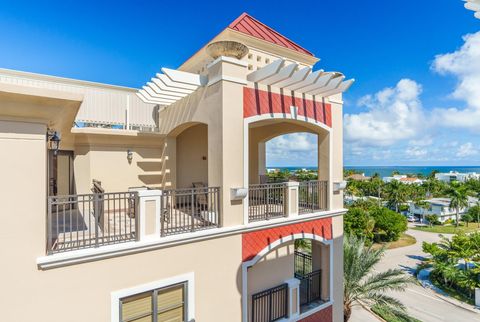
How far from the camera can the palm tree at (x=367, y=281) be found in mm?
11773

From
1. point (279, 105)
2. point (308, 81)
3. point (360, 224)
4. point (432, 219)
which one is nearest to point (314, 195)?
point (279, 105)

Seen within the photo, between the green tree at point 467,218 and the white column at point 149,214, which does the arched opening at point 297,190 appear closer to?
the white column at point 149,214

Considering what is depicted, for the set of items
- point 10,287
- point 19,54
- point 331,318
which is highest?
point 19,54

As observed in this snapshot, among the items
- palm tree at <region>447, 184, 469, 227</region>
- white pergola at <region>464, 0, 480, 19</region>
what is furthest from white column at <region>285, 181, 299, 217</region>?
palm tree at <region>447, 184, 469, 227</region>

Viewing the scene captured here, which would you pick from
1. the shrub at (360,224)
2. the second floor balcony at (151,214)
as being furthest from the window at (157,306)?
the shrub at (360,224)

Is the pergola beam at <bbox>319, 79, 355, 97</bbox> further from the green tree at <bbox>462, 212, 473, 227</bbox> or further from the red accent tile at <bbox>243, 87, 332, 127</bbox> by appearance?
the green tree at <bbox>462, 212, 473, 227</bbox>

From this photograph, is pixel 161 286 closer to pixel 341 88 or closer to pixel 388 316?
pixel 341 88

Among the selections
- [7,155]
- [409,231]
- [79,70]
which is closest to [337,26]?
[79,70]

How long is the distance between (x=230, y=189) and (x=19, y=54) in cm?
1143

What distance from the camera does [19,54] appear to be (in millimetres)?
11055

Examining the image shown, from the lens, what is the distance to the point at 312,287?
9.42 m

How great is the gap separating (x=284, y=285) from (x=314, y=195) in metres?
3.13

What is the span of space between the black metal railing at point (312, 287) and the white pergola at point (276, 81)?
6.40 metres

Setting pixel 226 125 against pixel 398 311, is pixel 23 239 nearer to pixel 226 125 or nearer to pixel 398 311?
pixel 226 125
